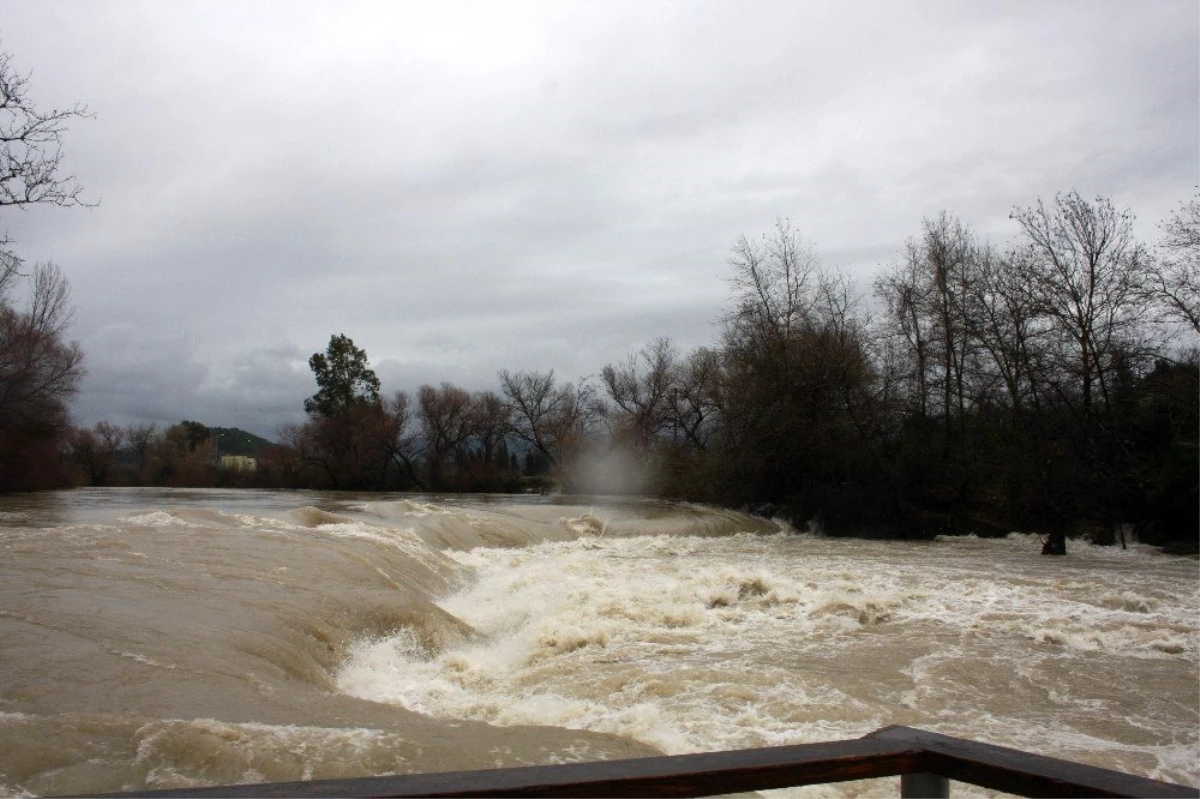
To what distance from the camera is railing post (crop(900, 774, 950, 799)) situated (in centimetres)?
219

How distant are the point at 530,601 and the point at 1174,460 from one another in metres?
17.3

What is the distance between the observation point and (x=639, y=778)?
1.92m

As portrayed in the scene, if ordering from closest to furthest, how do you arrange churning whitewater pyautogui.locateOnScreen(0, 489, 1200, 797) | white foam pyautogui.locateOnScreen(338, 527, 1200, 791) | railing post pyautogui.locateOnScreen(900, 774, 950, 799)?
railing post pyautogui.locateOnScreen(900, 774, 950, 799), churning whitewater pyautogui.locateOnScreen(0, 489, 1200, 797), white foam pyautogui.locateOnScreen(338, 527, 1200, 791)

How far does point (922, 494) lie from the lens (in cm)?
2633

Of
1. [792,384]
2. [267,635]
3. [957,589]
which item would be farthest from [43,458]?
[957,589]

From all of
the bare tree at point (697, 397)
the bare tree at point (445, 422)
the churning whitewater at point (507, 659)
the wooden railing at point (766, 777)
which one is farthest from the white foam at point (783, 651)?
the bare tree at point (445, 422)

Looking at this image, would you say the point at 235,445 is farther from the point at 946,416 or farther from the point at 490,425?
the point at 946,416

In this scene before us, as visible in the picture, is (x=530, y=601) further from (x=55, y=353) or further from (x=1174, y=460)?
(x=55, y=353)

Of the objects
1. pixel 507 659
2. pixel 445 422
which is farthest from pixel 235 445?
pixel 507 659

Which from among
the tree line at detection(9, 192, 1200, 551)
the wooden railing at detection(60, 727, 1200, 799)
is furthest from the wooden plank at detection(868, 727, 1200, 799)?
the tree line at detection(9, 192, 1200, 551)

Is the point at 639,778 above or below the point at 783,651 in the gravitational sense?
above

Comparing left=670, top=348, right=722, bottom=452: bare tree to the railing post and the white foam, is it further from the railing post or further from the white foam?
the railing post

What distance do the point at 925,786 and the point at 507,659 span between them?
741 cm

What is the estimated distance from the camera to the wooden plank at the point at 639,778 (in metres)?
1.77
